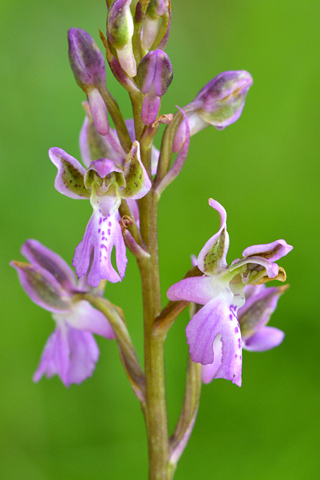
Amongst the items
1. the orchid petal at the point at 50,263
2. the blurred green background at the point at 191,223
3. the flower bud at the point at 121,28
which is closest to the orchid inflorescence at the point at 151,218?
the flower bud at the point at 121,28

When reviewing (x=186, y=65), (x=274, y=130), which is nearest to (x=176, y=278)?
(x=274, y=130)

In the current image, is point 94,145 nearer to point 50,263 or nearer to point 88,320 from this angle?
point 50,263

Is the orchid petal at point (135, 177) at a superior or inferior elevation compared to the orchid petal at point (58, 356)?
superior

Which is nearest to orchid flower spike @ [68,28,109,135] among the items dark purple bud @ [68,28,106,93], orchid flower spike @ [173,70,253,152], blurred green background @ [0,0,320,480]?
dark purple bud @ [68,28,106,93]

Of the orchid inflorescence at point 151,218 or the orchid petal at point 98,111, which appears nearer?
the orchid inflorescence at point 151,218

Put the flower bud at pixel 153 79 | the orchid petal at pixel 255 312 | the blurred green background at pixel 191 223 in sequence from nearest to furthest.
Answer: the flower bud at pixel 153 79, the orchid petal at pixel 255 312, the blurred green background at pixel 191 223

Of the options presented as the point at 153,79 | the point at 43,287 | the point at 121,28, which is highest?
the point at 121,28

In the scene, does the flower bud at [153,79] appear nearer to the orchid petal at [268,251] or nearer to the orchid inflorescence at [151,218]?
the orchid inflorescence at [151,218]

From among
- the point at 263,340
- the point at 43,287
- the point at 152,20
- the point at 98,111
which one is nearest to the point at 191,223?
the point at 263,340
